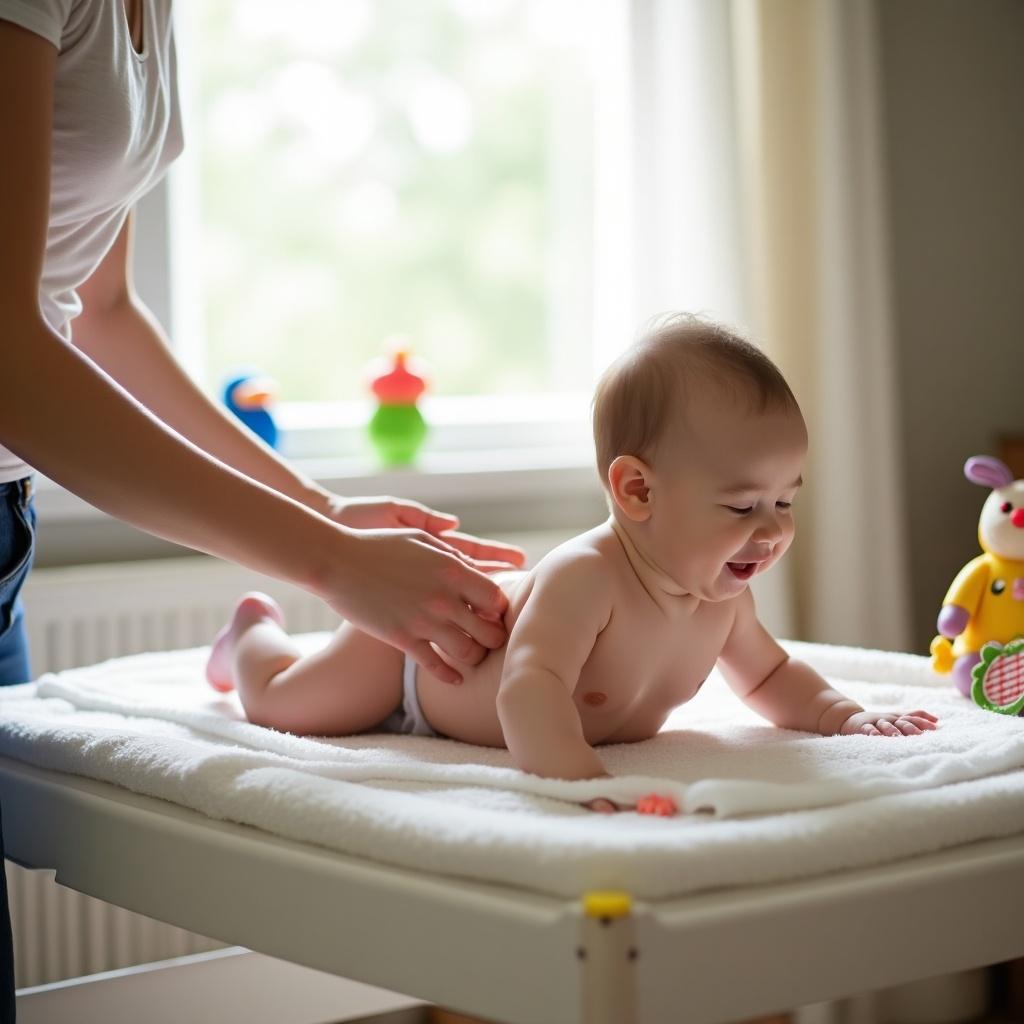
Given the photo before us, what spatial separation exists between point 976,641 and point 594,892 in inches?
25.6

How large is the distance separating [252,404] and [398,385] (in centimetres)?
24

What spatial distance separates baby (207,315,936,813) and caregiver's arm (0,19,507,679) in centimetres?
11

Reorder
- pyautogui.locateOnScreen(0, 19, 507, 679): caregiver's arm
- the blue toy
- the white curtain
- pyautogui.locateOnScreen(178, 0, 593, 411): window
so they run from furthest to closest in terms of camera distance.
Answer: pyautogui.locateOnScreen(178, 0, 593, 411): window < the white curtain < the blue toy < pyautogui.locateOnScreen(0, 19, 507, 679): caregiver's arm

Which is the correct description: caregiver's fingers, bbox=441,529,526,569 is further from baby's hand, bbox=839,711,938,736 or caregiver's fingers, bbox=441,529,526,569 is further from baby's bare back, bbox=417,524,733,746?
baby's hand, bbox=839,711,938,736

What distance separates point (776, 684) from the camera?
1.16 metres

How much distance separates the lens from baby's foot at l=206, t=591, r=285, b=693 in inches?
50.7

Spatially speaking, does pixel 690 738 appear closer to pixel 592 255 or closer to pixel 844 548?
pixel 844 548

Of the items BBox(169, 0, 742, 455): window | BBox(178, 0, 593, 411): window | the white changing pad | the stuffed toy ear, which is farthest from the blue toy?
the stuffed toy ear

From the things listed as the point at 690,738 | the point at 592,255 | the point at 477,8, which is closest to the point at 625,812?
the point at 690,738

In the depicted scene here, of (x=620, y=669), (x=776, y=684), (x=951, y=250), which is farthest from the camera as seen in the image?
(x=951, y=250)

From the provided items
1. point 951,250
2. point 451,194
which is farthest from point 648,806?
point 451,194

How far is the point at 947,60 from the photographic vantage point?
2314mm

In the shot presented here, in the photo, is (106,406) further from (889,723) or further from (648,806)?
(889,723)

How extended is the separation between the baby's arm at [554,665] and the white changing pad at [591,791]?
0.03m
